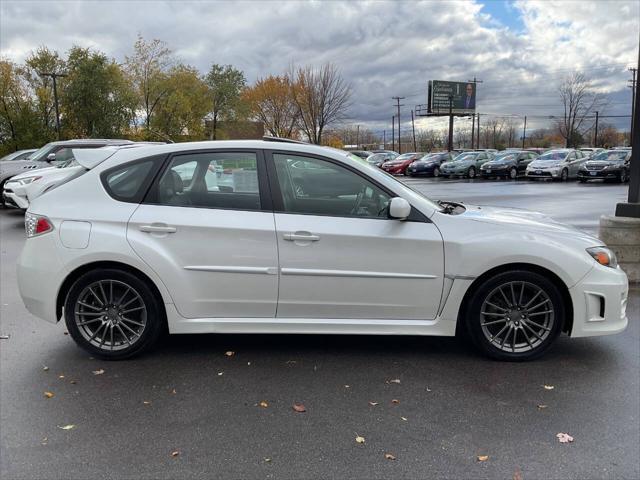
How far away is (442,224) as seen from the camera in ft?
12.8

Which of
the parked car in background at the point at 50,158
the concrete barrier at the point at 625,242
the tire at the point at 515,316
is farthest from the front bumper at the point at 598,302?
the parked car in background at the point at 50,158

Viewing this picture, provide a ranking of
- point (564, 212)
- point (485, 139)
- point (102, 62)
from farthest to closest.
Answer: point (485, 139), point (102, 62), point (564, 212)

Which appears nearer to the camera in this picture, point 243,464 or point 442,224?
point 243,464

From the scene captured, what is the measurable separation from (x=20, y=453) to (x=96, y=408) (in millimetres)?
547

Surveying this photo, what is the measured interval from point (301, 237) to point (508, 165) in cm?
3018

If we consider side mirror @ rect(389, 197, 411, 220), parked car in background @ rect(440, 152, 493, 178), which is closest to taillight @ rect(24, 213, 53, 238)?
side mirror @ rect(389, 197, 411, 220)

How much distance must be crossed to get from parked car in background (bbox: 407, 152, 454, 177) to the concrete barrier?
29976mm

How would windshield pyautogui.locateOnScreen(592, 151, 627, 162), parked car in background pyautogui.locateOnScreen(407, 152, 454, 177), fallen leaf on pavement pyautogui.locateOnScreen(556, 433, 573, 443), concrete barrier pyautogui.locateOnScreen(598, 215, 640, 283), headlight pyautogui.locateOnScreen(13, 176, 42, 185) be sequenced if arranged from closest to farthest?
fallen leaf on pavement pyautogui.locateOnScreen(556, 433, 573, 443) → concrete barrier pyautogui.locateOnScreen(598, 215, 640, 283) → headlight pyautogui.locateOnScreen(13, 176, 42, 185) → windshield pyautogui.locateOnScreen(592, 151, 627, 162) → parked car in background pyautogui.locateOnScreen(407, 152, 454, 177)

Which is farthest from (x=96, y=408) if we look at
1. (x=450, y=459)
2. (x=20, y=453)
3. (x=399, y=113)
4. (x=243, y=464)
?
(x=399, y=113)

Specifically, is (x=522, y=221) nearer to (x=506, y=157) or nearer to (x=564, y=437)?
(x=564, y=437)

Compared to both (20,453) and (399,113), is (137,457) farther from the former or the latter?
(399,113)

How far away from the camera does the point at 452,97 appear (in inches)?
2491

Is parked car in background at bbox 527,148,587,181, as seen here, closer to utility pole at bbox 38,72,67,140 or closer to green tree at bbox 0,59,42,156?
utility pole at bbox 38,72,67,140

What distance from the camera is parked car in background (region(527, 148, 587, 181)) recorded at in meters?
28.5
